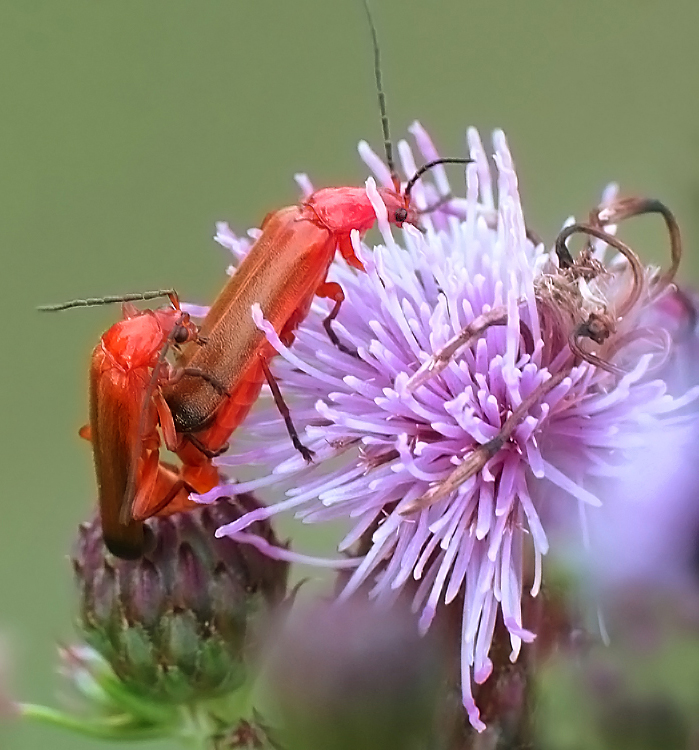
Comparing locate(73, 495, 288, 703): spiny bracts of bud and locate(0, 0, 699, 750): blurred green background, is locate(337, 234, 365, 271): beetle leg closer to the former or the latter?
locate(73, 495, 288, 703): spiny bracts of bud

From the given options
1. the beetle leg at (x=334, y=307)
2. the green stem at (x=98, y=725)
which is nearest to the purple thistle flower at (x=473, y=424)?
the beetle leg at (x=334, y=307)

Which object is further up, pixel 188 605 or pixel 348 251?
pixel 348 251

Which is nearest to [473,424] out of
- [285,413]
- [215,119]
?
[285,413]

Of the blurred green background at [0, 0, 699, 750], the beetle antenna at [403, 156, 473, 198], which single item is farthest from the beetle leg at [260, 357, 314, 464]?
the blurred green background at [0, 0, 699, 750]

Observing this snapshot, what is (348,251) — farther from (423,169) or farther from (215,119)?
(215,119)

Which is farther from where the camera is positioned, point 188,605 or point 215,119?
point 215,119

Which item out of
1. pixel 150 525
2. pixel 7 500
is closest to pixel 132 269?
pixel 7 500
